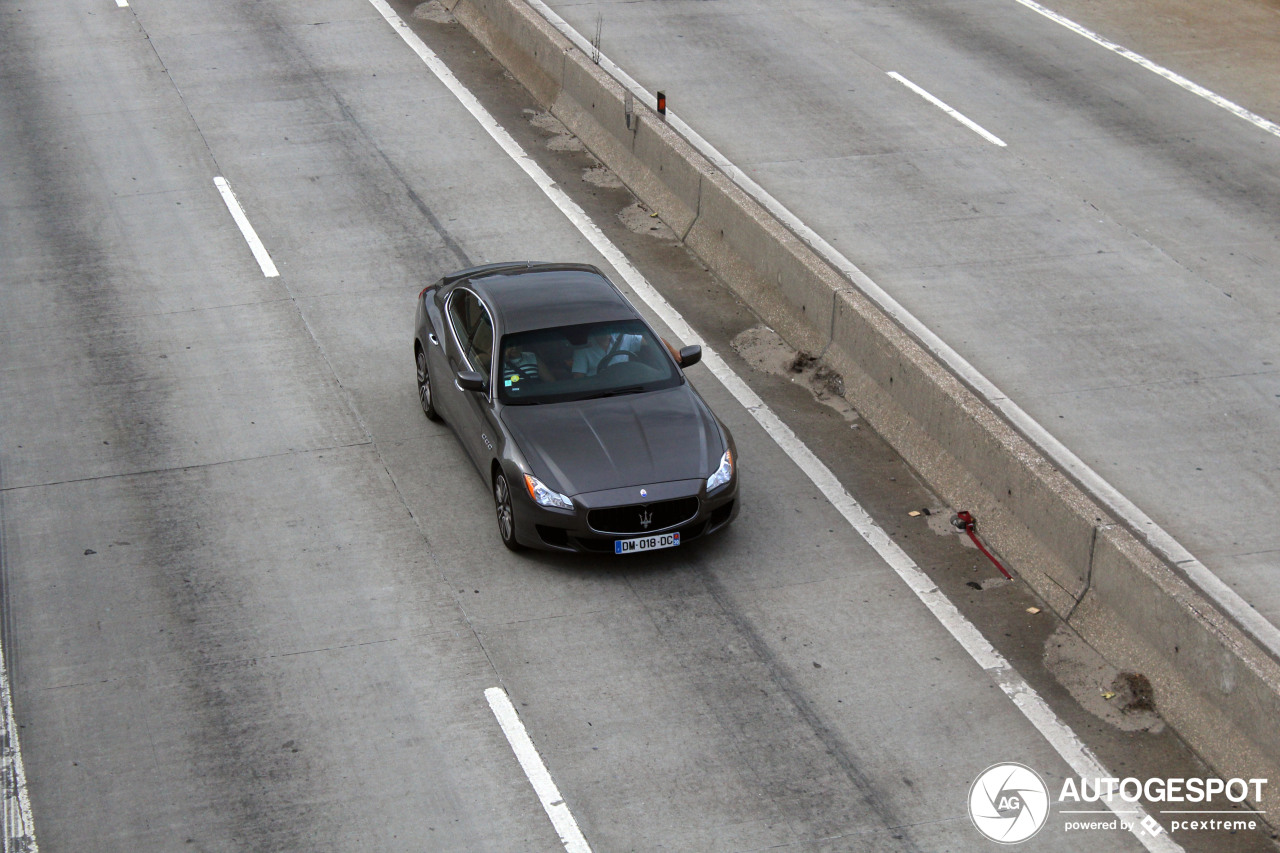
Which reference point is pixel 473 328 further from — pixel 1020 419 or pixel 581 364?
pixel 1020 419

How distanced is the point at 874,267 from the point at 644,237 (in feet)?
8.69

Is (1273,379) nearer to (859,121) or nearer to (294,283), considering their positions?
(859,121)

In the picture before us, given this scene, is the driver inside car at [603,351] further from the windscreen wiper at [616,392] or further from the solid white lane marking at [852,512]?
the solid white lane marking at [852,512]

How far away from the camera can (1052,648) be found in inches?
372

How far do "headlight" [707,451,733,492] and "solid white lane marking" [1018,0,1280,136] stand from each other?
11.3 metres

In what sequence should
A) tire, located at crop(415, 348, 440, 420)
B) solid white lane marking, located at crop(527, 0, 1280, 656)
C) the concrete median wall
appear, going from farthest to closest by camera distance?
1. tire, located at crop(415, 348, 440, 420)
2. solid white lane marking, located at crop(527, 0, 1280, 656)
3. the concrete median wall

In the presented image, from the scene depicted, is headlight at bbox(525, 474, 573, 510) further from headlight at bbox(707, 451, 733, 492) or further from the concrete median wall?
the concrete median wall

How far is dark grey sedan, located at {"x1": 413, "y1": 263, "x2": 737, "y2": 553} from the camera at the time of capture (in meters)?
10.0

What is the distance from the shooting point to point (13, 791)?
805 cm

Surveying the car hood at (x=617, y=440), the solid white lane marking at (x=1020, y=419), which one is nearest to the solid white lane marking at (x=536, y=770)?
the car hood at (x=617, y=440)

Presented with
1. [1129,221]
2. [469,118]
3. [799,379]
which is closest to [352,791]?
[799,379]

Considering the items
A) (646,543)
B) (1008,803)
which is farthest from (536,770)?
(1008,803)

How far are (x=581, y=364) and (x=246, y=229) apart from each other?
6.15 meters

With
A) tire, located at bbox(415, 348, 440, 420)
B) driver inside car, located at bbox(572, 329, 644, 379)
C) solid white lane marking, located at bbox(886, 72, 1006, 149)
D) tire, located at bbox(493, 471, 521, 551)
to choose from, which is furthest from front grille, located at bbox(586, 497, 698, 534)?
solid white lane marking, located at bbox(886, 72, 1006, 149)
